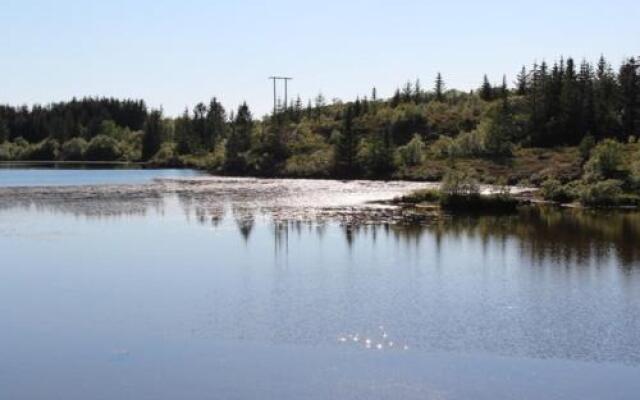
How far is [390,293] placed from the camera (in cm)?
3538

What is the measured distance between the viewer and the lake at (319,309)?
76.1 ft

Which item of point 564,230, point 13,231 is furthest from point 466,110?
point 13,231

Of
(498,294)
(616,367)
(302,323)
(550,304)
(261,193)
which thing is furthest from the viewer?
(261,193)

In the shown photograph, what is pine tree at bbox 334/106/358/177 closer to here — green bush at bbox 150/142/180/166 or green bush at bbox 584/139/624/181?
green bush at bbox 584/139/624/181

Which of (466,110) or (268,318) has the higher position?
(466,110)

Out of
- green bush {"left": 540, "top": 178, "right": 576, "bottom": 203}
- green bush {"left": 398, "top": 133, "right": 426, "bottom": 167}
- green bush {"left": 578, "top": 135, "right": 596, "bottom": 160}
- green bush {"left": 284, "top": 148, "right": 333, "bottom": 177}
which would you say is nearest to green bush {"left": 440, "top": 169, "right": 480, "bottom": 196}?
green bush {"left": 540, "top": 178, "right": 576, "bottom": 203}

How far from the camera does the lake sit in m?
23.2

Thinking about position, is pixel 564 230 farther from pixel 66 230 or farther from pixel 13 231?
pixel 13 231

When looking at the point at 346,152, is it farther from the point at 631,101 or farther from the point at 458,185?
the point at 458,185

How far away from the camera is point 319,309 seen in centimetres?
3209

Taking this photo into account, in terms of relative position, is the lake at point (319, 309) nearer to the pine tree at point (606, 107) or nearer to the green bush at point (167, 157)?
the pine tree at point (606, 107)

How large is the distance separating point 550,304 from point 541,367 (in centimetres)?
928

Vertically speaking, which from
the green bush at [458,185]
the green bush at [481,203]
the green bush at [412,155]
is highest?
the green bush at [412,155]

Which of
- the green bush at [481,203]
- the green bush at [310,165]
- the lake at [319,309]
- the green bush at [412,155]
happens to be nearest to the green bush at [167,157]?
the green bush at [310,165]
